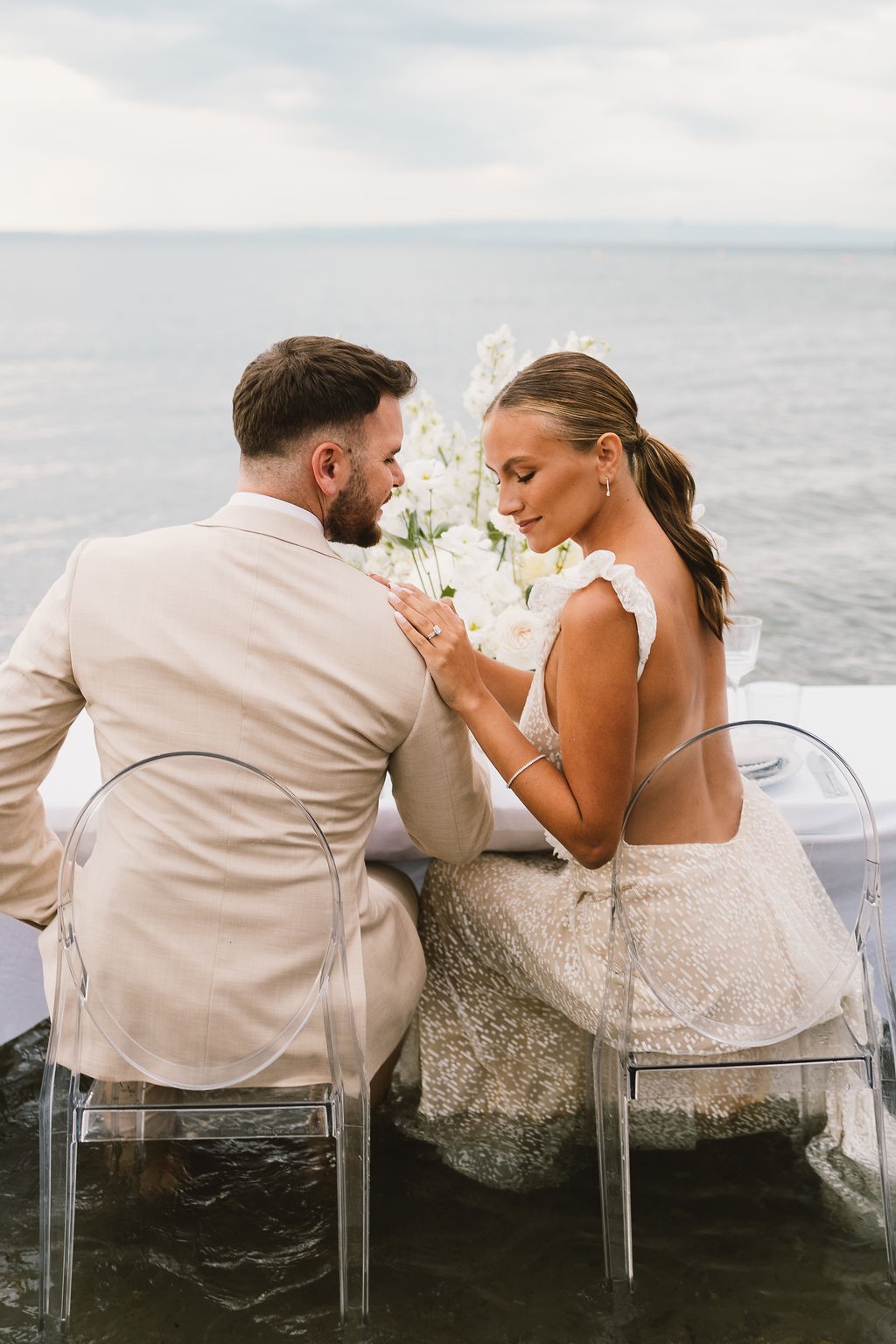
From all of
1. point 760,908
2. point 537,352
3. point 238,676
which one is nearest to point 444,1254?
point 760,908

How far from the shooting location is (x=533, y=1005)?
7.09 ft

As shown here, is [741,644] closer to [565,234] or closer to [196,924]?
[196,924]

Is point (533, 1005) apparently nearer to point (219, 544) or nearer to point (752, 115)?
point (219, 544)

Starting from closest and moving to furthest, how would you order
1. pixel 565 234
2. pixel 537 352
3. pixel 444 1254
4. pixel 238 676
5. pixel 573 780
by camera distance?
pixel 238 676, pixel 573 780, pixel 444 1254, pixel 537 352, pixel 565 234

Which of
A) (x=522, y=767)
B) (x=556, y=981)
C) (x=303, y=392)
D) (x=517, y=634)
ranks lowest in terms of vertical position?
(x=556, y=981)

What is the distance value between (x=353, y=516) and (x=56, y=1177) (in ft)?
3.10

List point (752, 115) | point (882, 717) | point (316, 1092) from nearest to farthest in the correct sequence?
point (316, 1092) → point (882, 717) → point (752, 115)

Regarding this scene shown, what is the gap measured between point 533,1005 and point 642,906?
0.57 meters

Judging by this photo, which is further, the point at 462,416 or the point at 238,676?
the point at 462,416

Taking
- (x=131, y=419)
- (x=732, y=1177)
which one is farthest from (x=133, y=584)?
(x=131, y=419)

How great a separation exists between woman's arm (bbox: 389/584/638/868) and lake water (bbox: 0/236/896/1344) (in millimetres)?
698

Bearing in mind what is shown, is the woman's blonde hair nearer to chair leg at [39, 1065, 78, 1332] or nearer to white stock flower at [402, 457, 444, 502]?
white stock flower at [402, 457, 444, 502]

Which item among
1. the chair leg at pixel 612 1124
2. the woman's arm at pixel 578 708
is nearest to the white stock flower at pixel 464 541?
the woman's arm at pixel 578 708

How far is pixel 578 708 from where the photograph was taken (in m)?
1.69
